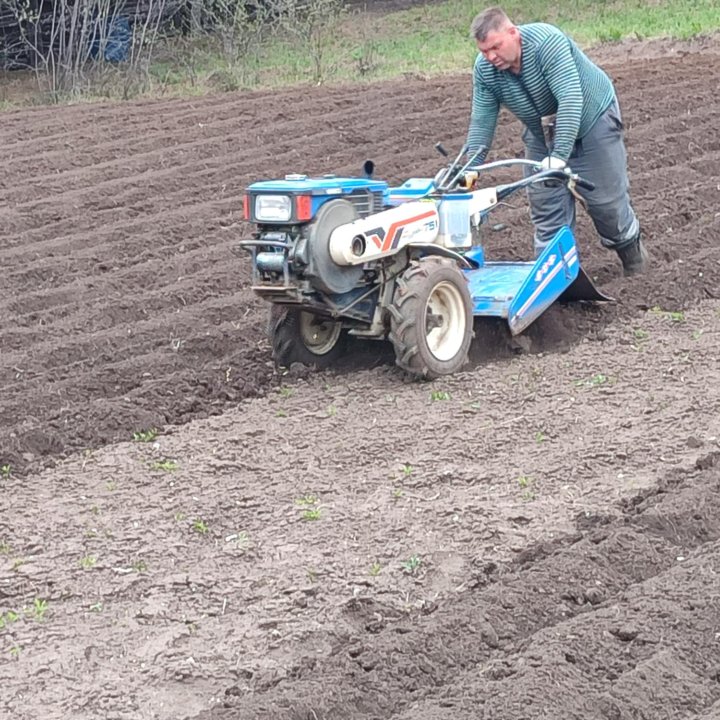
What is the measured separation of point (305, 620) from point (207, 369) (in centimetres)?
290

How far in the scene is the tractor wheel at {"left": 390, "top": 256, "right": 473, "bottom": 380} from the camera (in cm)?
687

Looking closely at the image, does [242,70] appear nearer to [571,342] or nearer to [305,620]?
[571,342]

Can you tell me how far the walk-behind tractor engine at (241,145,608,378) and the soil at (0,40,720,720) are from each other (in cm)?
22

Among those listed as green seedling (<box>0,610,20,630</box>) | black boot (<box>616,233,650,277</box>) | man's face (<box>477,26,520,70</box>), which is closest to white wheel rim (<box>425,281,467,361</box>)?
man's face (<box>477,26,520,70</box>)

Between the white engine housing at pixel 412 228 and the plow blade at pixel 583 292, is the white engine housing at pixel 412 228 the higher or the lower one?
the higher one

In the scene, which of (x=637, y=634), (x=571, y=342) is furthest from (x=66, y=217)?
(x=637, y=634)

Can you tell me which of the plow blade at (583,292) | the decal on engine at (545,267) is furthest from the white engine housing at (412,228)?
the plow blade at (583,292)

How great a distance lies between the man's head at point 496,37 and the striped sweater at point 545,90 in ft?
0.56

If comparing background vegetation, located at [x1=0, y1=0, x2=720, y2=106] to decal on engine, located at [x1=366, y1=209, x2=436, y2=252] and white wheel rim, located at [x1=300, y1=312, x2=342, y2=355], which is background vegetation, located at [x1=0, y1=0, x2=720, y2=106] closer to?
white wheel rim, located at [x1=300, y1=312, x2=342, y2=355]

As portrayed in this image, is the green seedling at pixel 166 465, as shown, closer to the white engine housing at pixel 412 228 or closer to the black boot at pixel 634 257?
the white engine housing at pixel 412 228

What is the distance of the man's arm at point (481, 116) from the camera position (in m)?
8.02

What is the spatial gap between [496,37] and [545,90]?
1.69 feet

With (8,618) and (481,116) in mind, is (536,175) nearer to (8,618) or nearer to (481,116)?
(481,116)

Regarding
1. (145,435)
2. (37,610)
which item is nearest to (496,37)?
(145,435)
